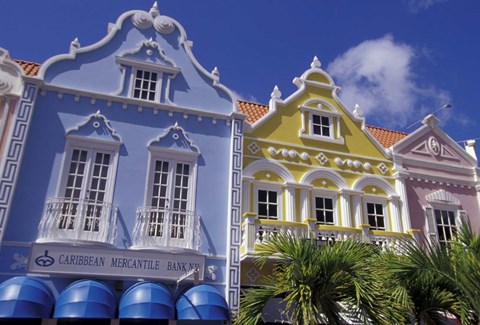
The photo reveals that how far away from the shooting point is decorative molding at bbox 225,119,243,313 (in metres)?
11.3

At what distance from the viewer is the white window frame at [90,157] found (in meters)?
11.1

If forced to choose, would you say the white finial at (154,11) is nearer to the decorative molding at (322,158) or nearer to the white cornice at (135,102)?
the white cornice at (135,102)

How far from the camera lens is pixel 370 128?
17.4 meters

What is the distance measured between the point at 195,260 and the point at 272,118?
18.1 ft

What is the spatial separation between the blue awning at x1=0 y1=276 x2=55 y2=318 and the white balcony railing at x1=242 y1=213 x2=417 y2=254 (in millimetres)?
4923

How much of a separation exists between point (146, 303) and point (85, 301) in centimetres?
130

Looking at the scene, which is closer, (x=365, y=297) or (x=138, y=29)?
(x=365, y=297)

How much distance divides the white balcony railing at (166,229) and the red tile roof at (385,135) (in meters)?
8.66

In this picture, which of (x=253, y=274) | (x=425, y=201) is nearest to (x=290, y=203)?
(x=253, y=274)

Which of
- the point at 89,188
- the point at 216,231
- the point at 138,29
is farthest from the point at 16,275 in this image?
the point at 138,29

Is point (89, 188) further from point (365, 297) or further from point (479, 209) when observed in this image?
point (479, 209)

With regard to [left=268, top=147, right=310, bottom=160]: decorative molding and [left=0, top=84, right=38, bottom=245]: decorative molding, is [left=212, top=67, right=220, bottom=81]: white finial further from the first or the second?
[left=0, top=84, right=38, bottom=245]: decorative molding

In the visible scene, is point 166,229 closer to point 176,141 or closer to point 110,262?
point 110,262

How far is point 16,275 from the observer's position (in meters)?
9.95
